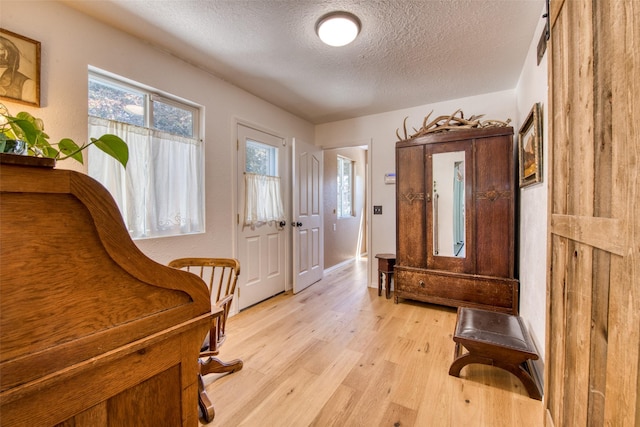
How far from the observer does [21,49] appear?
1.54 m

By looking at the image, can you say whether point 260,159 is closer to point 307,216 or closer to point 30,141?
point 307,216

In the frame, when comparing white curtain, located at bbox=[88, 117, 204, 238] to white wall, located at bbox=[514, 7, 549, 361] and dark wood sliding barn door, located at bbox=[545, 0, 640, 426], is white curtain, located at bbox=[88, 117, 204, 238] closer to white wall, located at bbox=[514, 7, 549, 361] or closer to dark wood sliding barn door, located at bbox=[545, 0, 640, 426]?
dark wood sliding barn door, located at bbox=[545, 0, 640, 426]

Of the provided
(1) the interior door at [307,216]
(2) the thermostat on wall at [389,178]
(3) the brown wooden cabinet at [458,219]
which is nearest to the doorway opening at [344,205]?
(1) the interior door at [307,216]

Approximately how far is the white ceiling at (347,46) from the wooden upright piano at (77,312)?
5.84 feet

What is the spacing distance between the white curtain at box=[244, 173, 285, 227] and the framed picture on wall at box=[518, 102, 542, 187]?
2551 mm

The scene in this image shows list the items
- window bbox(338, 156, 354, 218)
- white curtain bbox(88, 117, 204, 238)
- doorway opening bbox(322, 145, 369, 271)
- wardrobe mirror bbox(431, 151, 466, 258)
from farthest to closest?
window bbox(338, 156, 354, 218) → doorway opening bbox(322, 145, 369, 271) → wardrobe mirror bbox(431, 151, 466, 258) → white curtain bbox(88, 117, 204, 238)

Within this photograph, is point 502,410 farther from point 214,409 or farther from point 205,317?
point 205,317

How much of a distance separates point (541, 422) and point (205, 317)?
1850 millimetres

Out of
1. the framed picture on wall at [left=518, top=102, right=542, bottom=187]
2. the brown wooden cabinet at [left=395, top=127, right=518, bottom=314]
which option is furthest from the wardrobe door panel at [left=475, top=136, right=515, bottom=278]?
the framed picture on wall at [left=518, top=102, right=542, bottom=187]

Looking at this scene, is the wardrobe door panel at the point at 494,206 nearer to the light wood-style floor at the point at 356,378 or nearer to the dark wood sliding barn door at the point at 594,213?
the light wood-style floor at the point at 356,378

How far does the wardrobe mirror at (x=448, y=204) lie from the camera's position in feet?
9.05

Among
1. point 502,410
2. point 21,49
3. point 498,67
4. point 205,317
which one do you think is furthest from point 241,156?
point 502,410

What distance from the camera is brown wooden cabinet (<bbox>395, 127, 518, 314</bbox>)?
100 inches

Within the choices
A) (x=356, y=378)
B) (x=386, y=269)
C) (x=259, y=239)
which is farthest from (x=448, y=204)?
(x=259, y=239)
